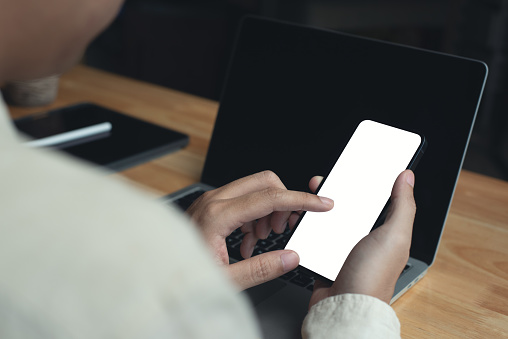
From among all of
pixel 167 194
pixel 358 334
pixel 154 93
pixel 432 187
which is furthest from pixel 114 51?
pixel 358 334

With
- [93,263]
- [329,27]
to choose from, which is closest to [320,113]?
[93,263]

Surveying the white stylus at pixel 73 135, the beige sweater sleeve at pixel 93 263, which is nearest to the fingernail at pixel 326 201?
the beige sweater sleeve at pixel 93 263

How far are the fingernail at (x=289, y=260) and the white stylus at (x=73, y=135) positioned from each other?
1.95ft

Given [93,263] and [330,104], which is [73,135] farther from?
[93,263]

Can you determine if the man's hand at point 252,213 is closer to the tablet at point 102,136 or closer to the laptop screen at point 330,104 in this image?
the laptop screen at point 330,104

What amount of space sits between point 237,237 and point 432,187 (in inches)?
10.3

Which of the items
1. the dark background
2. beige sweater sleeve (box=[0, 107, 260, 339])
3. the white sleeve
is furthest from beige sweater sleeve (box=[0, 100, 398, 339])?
the dark background

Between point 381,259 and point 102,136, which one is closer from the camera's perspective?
point 381,259

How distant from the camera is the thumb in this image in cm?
54

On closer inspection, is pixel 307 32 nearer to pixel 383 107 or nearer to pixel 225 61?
pixel 383 107

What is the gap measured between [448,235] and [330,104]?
25 cm

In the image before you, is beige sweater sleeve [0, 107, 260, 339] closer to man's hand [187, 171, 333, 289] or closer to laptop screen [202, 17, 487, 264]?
man's hand [187, 171, 333, 289]

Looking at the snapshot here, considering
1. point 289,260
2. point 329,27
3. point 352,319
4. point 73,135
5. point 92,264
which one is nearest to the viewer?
point 92,264

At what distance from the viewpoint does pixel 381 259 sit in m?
0.49
